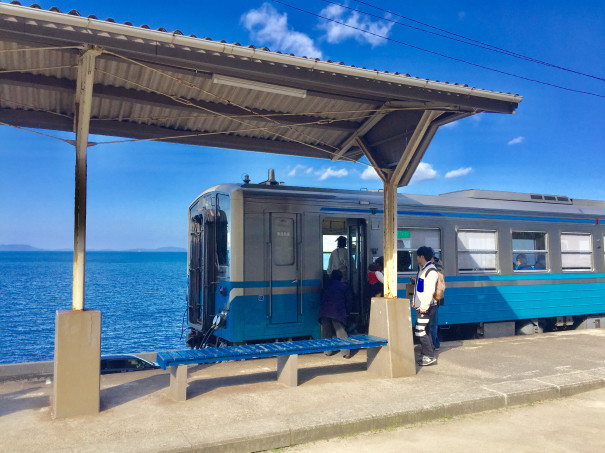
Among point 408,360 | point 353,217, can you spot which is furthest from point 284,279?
point 408,360

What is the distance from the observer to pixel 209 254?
31.6 ft

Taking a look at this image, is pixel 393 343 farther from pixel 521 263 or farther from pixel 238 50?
pixel 521 263

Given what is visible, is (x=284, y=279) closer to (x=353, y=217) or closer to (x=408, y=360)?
(x=353, y=217)

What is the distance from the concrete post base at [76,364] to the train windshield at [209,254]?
3.41m

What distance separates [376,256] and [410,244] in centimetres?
88

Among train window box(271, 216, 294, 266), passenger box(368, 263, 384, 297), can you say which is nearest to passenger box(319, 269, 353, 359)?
passenger box(368, 263, 384, 297)

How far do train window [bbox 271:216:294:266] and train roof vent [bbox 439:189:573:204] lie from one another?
455 cm

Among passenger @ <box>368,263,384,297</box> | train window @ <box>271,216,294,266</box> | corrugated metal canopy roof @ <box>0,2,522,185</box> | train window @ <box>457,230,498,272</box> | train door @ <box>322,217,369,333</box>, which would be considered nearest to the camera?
corrugated metal canopy roof @ <box>0,2,522,185</box>

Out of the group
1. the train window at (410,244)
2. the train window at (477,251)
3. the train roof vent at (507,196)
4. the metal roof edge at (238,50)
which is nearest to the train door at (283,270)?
the train window at (410,244)

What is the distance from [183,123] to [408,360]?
15.5 ft

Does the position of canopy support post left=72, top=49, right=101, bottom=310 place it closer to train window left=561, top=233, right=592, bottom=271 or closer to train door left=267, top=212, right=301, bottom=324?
train door left=267, top=212, right=301, bottom=324

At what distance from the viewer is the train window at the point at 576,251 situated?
12.6m

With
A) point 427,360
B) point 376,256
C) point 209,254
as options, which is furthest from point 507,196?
point 209,254

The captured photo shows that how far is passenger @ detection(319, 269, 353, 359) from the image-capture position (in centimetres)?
875
